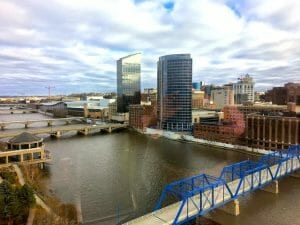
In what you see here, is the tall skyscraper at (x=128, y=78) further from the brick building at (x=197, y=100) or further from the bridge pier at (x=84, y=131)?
the bridge pier at (x=84, y=131)

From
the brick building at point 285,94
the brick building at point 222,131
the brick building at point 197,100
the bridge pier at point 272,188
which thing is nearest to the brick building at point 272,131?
the brick building at point 222,131

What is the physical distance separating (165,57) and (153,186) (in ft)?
136

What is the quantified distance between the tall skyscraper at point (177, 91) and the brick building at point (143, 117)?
16.3 ft

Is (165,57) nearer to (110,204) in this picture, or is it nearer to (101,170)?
(101,170)

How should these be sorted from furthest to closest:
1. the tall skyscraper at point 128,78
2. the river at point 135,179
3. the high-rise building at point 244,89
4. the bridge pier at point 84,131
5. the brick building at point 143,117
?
the high-rise building at point 244,89, the tall skyscraper at point 128,78, the brick building at point 143,117, the bridge pier at point 84,131, the river at point 135,179

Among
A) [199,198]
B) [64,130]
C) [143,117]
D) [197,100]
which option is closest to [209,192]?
[199,198]

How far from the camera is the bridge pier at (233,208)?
19562 millimetres

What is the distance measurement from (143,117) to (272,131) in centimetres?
3293

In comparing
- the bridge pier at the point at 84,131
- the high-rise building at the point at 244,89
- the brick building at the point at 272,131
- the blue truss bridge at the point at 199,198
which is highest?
the high-rise building at the point at 244,89

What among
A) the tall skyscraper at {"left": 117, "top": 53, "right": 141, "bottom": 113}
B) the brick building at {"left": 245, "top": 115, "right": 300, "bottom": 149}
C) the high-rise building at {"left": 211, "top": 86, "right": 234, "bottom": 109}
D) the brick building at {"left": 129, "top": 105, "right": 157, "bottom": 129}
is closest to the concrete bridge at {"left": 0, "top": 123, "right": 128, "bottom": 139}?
the brick building at {"left": 129, "top": 105, "right": 157, "bottom": 129}

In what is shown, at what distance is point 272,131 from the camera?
39031 mm

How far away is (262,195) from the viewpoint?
23391mm

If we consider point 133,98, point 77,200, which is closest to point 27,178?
point 77,200

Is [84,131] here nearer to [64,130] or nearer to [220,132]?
[64,130]
